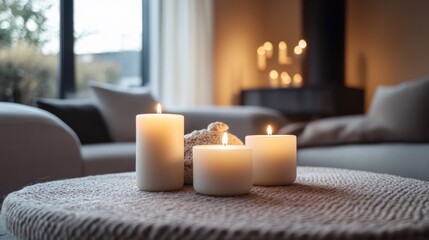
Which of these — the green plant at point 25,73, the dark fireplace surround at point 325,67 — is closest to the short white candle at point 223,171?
the green plant at point 25,73

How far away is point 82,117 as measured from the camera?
8.53 feet

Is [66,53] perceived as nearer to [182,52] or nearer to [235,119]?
[182,52]

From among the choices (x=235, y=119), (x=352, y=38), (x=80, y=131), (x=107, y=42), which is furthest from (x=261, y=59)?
(x=80, y=131)

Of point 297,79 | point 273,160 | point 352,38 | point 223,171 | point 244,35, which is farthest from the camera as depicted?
point 244,35

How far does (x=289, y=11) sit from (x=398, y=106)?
7.59 ft

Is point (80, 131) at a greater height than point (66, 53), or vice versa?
point (66, 53)

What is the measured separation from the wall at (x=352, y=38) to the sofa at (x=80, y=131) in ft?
4.51

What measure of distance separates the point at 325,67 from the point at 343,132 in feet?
4.94

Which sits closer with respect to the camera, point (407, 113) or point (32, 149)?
point (32, 149)

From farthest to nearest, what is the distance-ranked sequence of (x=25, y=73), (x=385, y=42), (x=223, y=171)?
(x=385, y=42)
(x=25, y=73)
(x=223, y=171)

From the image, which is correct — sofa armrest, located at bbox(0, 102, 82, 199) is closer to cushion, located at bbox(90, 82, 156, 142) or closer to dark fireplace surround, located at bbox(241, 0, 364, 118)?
cushion, located at bbox(90, 82, 156, 142)

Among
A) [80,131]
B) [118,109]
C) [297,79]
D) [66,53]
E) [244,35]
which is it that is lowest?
[80,131]

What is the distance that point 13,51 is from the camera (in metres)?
3.12

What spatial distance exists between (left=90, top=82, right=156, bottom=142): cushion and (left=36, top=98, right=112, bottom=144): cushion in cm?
4
